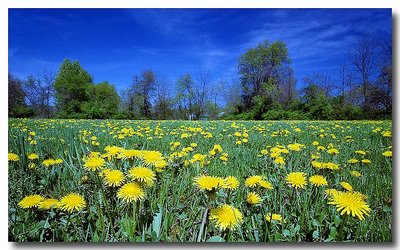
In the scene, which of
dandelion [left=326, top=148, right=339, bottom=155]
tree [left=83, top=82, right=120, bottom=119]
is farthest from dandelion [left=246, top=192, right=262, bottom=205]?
tree [left=83, top=82, right=120, bottom=119]

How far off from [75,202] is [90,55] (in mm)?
1067

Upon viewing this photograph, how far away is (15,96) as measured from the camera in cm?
194

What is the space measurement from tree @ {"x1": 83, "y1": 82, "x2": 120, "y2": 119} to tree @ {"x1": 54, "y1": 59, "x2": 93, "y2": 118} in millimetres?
35

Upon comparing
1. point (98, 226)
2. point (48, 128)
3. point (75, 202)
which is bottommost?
point (98, 226)

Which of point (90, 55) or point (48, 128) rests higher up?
point (90, 55)

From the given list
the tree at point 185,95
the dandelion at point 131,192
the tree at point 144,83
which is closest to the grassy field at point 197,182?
the dandelion at point 131,192

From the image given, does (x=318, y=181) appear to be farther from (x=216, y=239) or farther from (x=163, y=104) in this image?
(x=163, y=104)

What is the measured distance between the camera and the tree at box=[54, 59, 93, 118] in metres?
1.96

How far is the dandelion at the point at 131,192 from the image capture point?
3.87 feet

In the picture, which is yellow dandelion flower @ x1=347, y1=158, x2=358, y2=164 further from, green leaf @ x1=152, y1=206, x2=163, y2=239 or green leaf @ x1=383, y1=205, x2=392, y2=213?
green leaf @ x1=152, y1=206, x2=163, y2=239

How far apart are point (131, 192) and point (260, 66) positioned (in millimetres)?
1341

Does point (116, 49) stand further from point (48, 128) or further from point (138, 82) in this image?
point (48, 128)

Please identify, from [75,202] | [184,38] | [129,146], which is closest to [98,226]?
[75,202]

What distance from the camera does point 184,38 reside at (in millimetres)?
2074
